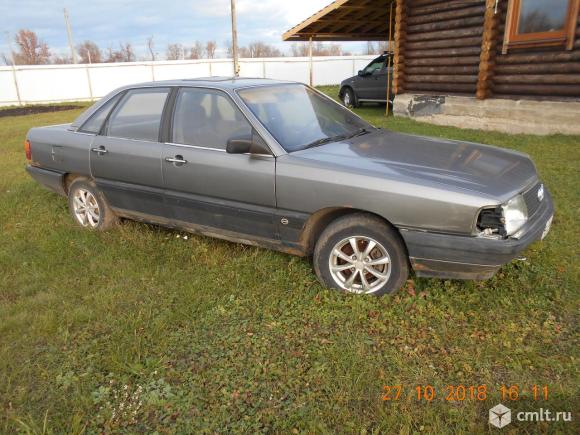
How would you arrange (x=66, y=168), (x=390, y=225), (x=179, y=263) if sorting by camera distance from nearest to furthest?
1. (x=390, y=225)
2. (x=179, y=263)
3. (x=66, y=168)

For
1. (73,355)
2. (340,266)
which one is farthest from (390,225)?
(73,355)

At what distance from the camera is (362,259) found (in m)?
3.22

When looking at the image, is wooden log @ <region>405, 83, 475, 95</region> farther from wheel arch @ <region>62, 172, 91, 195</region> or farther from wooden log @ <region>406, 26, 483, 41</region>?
wheel arch @ <region>62, 172, 91, 195</region>

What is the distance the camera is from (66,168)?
475 centimetres

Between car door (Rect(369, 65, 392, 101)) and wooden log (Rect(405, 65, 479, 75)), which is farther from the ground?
wooden log (Rect(405, 65, 479, 75))

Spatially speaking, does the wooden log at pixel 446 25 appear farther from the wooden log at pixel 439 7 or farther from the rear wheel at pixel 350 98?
the rear wheel at pixel 350 98

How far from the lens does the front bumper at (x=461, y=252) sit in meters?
2.78

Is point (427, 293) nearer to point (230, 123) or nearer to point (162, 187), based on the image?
point (230, 123)

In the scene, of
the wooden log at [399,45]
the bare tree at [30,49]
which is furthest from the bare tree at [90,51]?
the wooden log at [399,45]

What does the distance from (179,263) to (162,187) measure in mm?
707

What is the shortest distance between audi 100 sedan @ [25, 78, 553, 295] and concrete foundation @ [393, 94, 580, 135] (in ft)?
18.6

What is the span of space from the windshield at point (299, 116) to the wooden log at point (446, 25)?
6.79m

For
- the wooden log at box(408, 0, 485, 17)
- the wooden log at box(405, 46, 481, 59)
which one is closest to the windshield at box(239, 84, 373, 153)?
the wooden log at box(405, 46, 481, 59)

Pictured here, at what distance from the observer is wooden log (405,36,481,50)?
9.52 m
